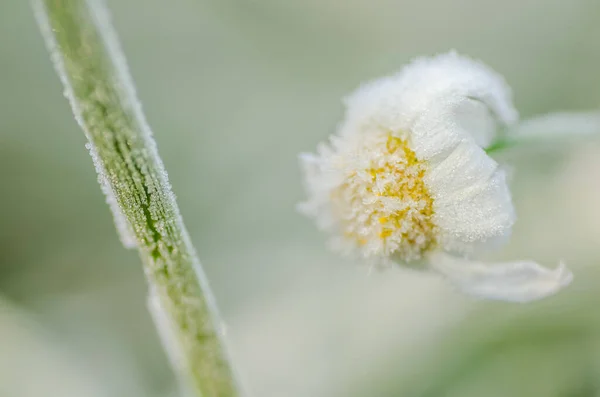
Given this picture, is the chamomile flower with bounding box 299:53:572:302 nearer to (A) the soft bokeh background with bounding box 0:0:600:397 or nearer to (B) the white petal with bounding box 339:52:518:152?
(B) the white petal with bounding box 339:52:518:152

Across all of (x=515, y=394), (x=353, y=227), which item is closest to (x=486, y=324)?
(x=515, y=394)

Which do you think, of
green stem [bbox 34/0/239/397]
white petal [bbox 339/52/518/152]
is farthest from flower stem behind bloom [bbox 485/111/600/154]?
green stem [bbox 34/0/239/397]

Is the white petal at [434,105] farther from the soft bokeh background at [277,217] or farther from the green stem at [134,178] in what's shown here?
the soft bokeh background at [277,217]

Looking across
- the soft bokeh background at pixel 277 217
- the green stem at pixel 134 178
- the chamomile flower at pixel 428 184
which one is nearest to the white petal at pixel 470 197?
the chamomile flower at pixel 428 184

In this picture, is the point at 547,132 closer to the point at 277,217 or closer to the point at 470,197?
the point at 470,197

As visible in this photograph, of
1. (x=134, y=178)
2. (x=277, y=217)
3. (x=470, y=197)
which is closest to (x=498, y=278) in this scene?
(x=470, y=197)

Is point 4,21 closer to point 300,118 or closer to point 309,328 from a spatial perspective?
point 300,118
